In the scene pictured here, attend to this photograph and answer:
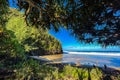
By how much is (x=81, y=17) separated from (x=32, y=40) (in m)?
29.9

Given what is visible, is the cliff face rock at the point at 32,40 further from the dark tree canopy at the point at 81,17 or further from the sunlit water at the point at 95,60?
the dark tree canopy at the point at 81,17

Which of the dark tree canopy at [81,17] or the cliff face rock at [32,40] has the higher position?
the cliff face rock at [32,40]

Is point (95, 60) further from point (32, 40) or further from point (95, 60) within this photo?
point (32, 40)

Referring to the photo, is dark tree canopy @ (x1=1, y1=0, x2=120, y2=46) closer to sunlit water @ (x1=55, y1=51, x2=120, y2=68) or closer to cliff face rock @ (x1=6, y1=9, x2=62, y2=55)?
sunlit water @ (x1=55, y1=51, x2=120, y2=68)

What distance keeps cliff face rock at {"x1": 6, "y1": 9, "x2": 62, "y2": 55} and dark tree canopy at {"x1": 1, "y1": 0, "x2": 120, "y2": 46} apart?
1998cm

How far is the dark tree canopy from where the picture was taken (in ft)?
21.3

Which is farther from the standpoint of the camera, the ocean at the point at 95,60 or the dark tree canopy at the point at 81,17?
the ocean at the point at 95,60

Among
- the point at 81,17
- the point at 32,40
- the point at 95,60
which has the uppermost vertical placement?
the point at 32,40

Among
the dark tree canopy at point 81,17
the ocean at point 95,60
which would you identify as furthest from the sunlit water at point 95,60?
the dark tree canopy at point 81,17

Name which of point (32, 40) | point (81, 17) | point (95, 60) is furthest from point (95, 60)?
point (81, 17)

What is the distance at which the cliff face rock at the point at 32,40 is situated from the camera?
3055 cm

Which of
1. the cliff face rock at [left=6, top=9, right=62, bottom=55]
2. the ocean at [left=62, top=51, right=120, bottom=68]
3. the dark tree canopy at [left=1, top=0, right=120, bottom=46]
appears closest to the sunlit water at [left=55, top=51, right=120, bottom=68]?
the ocean at [left=62, top=51, right=120, bottom=68]

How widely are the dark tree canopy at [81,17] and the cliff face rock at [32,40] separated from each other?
787 inches

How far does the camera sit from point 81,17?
6793 mm
